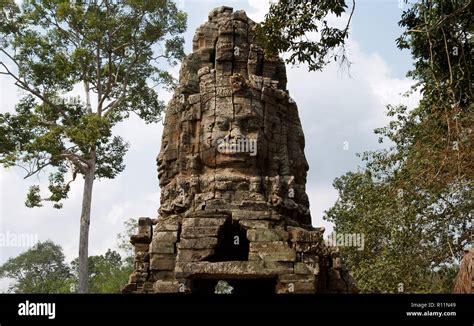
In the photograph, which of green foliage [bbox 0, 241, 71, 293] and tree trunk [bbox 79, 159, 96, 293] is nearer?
tree trunk [bbox 79, 159, 96, 293]

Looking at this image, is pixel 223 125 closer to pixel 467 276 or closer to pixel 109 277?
pixel 467 276

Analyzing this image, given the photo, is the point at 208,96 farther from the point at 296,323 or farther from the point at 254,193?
the point at 296,323

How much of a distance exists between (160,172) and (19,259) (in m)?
34.8

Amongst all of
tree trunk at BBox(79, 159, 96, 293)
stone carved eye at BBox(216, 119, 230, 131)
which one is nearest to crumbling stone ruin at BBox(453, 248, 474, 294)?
stone carved eye at BBox(216, 119, 230, 131)

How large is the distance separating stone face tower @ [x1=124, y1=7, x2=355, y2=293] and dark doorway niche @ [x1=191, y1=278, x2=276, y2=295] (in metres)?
0.04

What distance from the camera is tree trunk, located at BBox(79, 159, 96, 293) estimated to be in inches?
799

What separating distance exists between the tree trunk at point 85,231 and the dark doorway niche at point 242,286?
5960 millimetres

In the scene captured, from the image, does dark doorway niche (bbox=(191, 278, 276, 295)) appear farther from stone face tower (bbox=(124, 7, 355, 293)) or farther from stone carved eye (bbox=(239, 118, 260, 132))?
stone carved eye (bbox=(239, 118, 260, 132))

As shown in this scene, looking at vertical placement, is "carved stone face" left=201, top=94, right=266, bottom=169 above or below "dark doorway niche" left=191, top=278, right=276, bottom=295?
above

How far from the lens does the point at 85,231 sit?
21125 mm

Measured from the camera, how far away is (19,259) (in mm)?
46406

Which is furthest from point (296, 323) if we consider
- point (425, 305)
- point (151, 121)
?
point (151, 121)

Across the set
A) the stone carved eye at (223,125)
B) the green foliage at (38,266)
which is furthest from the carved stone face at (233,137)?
the green foliage at (38,266)

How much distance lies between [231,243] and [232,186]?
1.29 m
